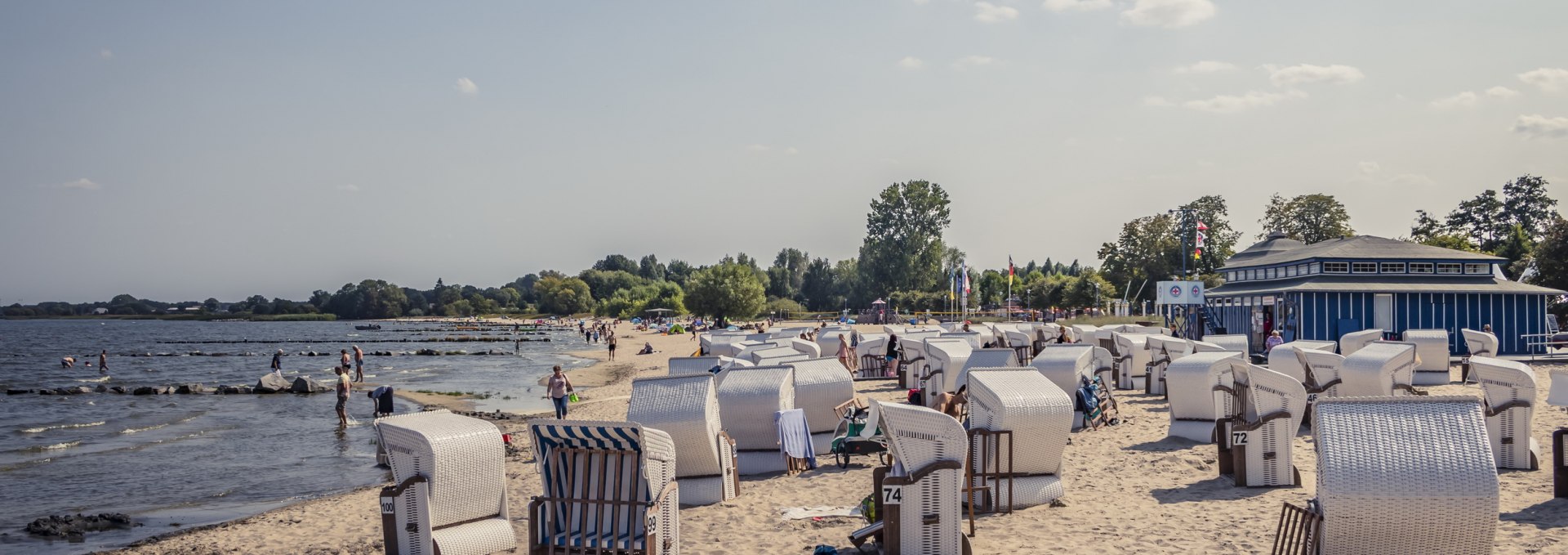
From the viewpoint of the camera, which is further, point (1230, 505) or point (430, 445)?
point (1230, 505)

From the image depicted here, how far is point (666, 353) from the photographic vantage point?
57.0 metres

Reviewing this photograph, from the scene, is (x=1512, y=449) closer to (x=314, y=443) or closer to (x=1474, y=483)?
(x=1474, y=483)

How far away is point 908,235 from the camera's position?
97.4 metres

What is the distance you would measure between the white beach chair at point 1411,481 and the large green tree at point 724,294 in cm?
8269

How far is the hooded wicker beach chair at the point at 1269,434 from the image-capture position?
37.2 ft

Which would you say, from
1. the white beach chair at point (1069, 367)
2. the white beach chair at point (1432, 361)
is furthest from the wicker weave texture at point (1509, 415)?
the white beach chair at point (1432, 361)

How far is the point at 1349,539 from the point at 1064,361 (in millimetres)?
10088

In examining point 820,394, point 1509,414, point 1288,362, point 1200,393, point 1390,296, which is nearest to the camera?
point 1509,414

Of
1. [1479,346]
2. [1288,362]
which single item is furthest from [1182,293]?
[1288,362]

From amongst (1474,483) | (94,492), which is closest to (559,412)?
(94,492)

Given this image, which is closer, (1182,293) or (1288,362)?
(1288,362)

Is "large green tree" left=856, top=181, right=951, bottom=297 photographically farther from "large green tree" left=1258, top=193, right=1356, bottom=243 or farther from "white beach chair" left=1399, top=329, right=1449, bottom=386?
"white beach chair" left=1399, top=329, right=1449, bottom=386

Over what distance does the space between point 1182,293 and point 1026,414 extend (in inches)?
1332

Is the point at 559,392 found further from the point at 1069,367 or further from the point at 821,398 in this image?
the point at 1069,367
